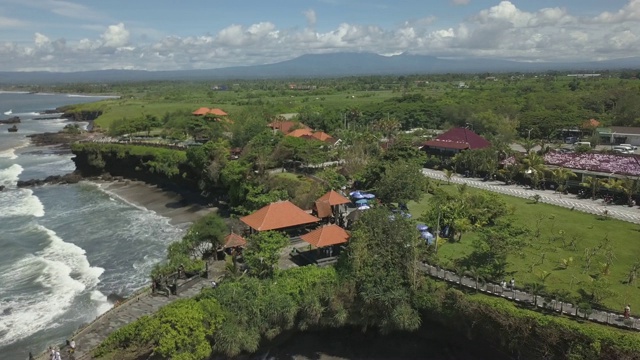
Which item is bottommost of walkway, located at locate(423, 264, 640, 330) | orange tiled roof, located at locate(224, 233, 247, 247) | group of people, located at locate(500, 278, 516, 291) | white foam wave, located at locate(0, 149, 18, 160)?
white foam wave, located at locate(0, 149, 18, 160)

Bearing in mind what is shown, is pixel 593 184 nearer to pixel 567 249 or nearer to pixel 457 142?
pixel 567 249

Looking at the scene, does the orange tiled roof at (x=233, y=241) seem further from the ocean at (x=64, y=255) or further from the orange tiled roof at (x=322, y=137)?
the orange tiled roof at (x=322, y=137)

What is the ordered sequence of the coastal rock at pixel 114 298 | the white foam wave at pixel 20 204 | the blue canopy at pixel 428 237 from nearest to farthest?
the blue canopy at pixel 428 237 → the coastal rock at pixel 114 298 → the white foam wave at pixel 20 204

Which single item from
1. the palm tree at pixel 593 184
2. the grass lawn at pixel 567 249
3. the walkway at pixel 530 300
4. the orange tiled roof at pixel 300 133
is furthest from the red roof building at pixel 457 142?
the walkway at pixel 530 300

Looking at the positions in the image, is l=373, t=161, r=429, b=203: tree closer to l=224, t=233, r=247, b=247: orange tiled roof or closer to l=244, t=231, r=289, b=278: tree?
l=244, t=231, r=289, b=278: tree

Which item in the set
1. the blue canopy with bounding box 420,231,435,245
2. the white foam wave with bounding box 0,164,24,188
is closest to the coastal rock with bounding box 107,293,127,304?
the blue canopy with bounding box 420,231,435,245

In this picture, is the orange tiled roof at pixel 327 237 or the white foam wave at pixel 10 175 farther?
the white foam wave at pixel 10 175
